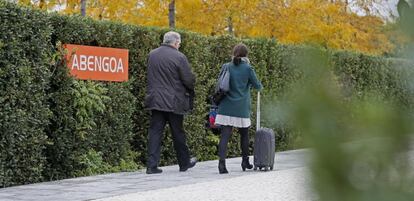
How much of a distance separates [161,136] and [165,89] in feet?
1.93

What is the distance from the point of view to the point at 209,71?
12500mm

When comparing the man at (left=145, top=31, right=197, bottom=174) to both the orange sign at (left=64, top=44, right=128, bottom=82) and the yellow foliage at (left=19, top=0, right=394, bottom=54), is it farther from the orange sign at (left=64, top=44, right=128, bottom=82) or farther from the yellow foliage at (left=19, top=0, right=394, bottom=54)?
the yellow foliage at (left=19, top=0, right=394, bottom=54)

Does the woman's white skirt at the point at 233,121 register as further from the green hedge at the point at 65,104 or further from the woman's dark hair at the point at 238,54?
the green hedge at the point at 65,104

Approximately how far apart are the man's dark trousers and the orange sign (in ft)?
2.50

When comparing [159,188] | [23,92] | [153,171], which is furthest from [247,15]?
[159,188]

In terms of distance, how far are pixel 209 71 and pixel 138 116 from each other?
201 centimetres

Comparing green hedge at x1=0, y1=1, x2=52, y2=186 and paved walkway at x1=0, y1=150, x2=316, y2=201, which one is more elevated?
green hedge at x1=0, y1=1, x2=52, y2=186

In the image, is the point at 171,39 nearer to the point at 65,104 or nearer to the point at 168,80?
the point at 168,80

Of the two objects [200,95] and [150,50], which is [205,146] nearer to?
[200,95]

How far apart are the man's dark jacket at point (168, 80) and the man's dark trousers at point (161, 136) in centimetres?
16

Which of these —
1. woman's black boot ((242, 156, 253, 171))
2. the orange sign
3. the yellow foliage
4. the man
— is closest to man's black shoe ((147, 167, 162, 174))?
the man

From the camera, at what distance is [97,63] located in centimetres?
988

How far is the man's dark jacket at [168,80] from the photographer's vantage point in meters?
9.77

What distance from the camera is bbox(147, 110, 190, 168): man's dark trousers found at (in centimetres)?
974
